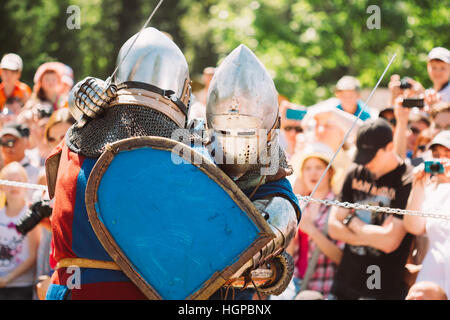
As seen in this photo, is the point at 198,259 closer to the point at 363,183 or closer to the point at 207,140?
the point at 207,140

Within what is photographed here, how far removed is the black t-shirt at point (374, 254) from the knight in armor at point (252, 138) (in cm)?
162

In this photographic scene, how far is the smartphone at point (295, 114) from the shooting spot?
241 inches

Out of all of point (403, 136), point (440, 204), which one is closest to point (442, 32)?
point (403, 136)

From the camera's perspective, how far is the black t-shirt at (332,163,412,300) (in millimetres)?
4262

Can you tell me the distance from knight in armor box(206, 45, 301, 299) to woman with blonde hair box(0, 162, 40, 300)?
112 inches

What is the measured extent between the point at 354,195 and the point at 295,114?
1769 millimetres

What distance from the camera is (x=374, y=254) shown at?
4.34 m

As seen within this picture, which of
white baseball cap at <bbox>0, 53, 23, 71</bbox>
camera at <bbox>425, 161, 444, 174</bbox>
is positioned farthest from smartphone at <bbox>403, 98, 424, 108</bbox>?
white baseball cap at <bbox>0, 53, 23, 71</bbox>

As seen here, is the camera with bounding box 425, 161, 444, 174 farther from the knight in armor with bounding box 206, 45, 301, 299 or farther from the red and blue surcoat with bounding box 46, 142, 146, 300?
the red and blue surcoat with bounding box 46, 142, 146, 300

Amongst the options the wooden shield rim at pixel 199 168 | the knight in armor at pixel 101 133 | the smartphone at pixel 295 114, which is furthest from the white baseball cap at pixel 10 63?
the wooden shield rim at pixel 199 168

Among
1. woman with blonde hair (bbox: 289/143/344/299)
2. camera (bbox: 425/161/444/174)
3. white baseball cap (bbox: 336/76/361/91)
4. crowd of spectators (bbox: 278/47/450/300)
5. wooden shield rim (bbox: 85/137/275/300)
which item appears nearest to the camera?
wooden shield rim (bbox: 85/137/275/300)

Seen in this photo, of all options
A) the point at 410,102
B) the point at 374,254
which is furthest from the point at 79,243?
the point at 410,102

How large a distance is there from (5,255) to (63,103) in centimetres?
192

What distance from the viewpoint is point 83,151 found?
8.99ft
